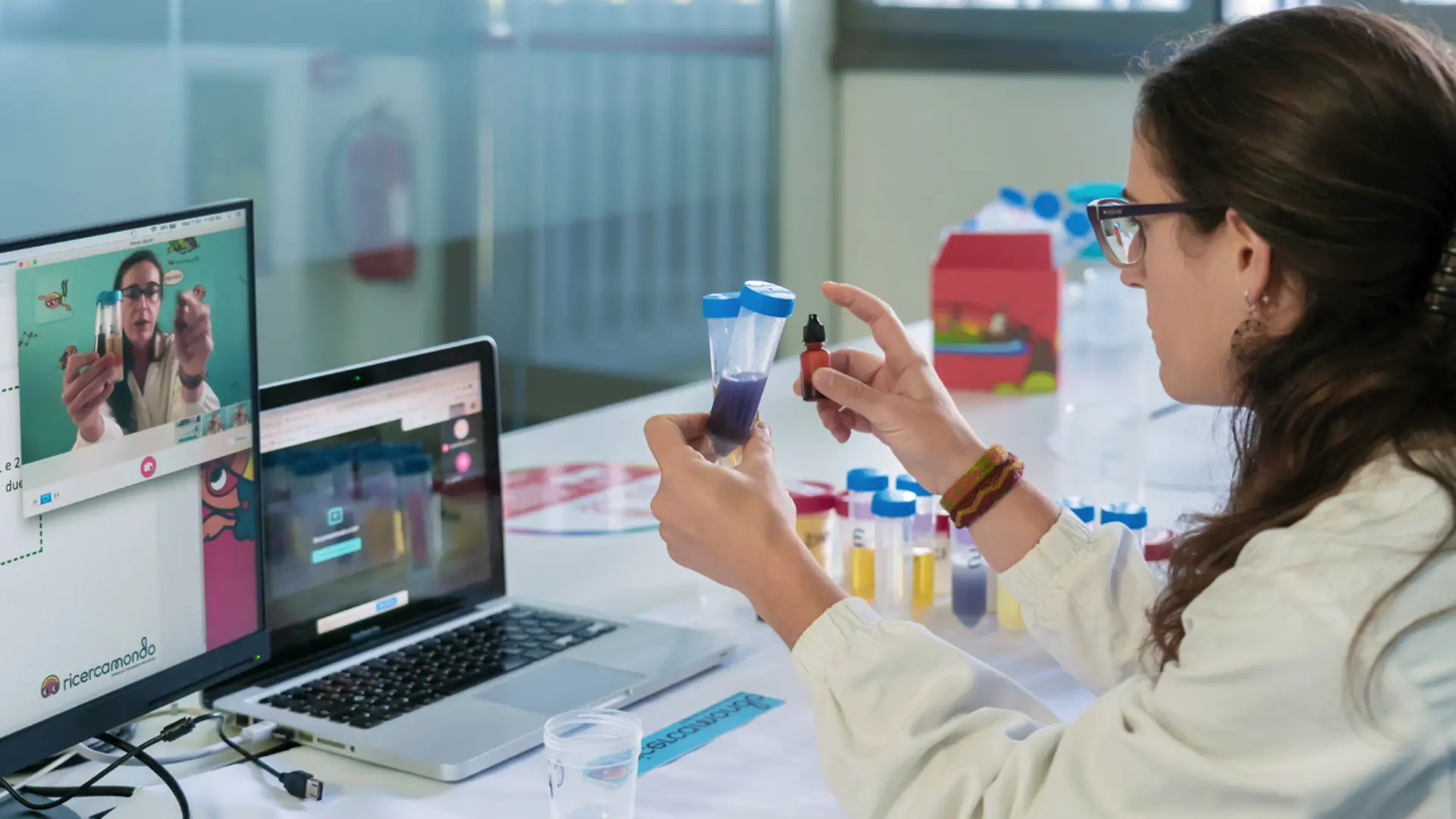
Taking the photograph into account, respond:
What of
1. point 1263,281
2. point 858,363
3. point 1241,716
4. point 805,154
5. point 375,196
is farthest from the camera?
point 805,154

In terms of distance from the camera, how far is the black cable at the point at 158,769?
105cm

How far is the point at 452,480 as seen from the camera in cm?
143

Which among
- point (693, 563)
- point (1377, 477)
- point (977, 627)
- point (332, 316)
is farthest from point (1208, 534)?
point (332, 316)

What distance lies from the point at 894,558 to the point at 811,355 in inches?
10.8

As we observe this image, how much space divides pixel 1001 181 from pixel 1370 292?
11.6ft

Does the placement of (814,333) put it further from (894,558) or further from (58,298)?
(58,298)

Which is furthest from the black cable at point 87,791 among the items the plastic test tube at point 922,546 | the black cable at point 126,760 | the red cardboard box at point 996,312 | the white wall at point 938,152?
the white wall at point 938,152

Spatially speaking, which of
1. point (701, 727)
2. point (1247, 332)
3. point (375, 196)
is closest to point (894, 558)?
point (701, 727)

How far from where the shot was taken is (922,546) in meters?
1.55

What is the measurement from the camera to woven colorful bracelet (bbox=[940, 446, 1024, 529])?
1328 mm

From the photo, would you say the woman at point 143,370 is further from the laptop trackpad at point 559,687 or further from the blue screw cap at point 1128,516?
the blue screw cap at point 1128,516

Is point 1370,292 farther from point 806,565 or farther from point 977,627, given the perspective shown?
point 977,627

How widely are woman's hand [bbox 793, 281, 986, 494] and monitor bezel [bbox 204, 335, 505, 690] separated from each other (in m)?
0.31

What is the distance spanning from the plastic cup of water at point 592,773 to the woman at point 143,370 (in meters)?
0.36
